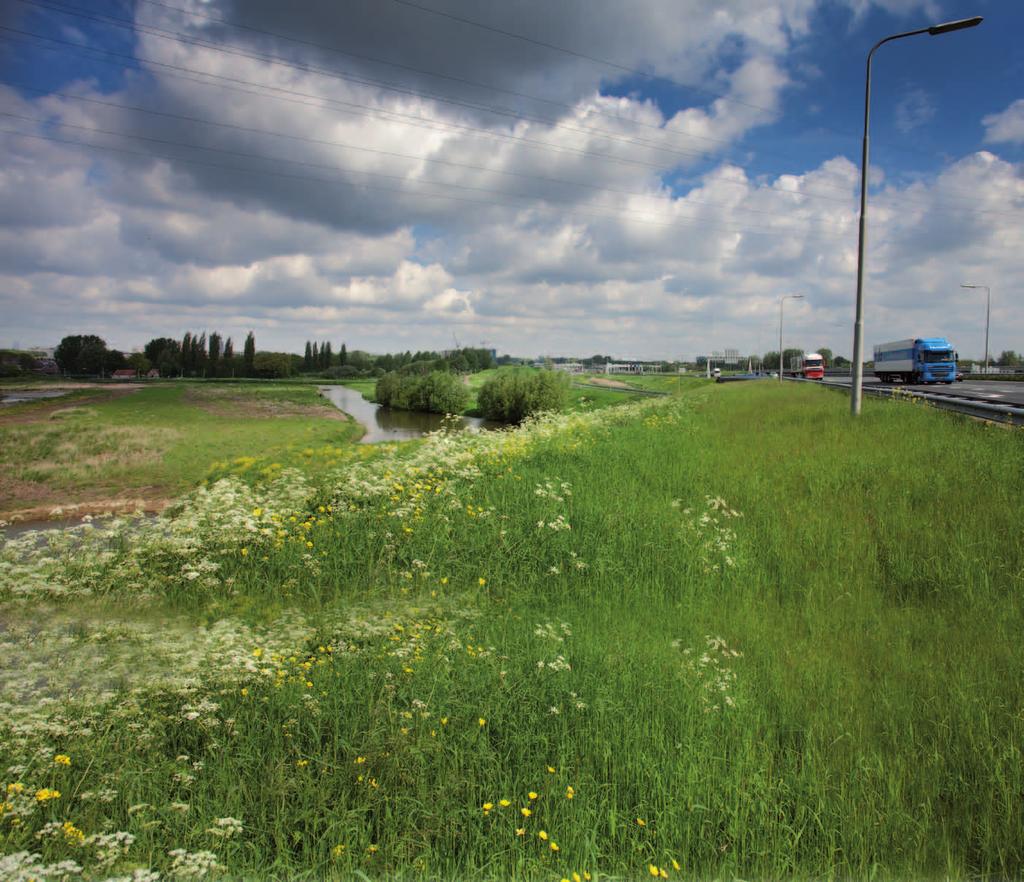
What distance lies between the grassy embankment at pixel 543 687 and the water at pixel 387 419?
107ft

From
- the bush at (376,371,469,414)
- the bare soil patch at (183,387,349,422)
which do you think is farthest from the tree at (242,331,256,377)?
the bush at (376,371,469,414)

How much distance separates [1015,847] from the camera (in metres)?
3.39

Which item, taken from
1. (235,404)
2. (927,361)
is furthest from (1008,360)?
(235,404)

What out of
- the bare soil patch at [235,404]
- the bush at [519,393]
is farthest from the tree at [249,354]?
the bush at [519,393]

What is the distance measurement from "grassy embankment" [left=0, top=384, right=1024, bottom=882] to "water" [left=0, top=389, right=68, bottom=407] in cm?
1061

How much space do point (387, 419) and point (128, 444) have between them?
49.7 metres

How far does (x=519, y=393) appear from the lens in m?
66.6

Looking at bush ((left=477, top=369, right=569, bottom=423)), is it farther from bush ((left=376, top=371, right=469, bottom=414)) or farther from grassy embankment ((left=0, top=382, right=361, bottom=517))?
grassy embankment ((left=0, top=382, right=361, bottom=517))

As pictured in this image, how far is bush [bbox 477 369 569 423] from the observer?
64.6 m

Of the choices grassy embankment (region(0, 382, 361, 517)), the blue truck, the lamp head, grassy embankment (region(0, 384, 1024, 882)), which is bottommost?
grassy embankment (region(0, 384, 1024, 882))

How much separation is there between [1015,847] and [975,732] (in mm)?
1123

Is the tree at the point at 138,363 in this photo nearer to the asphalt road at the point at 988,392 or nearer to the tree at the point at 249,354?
the tree at the point at 249,354

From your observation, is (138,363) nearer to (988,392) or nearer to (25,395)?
(25,395)

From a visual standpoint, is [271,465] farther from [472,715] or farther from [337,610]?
[472,715]
